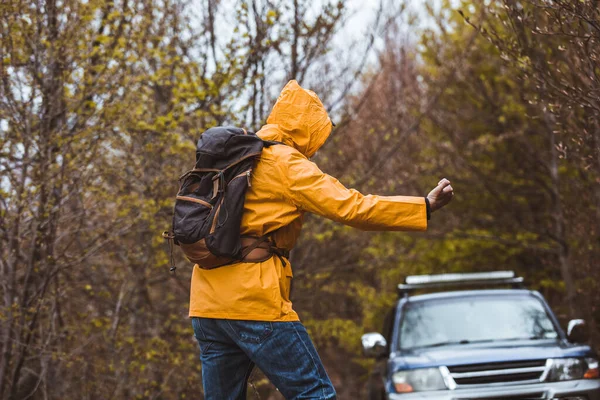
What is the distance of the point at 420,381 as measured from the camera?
19.6ft

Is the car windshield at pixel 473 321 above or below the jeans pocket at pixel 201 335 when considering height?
below

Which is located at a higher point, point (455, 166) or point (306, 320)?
point (455, 166)

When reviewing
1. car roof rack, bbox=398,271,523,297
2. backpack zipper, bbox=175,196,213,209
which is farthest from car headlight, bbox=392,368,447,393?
backpack zipper, bbox=175,196,213,209

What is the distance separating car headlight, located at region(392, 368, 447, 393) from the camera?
5.93m

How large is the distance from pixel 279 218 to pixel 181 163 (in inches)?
182

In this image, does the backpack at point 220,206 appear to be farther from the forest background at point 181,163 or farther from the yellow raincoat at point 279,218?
the forest background at point 181,163

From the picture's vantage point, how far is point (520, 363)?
5.94 m

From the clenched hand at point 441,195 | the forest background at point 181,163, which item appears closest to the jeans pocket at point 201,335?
the clenched hand at point 441,195

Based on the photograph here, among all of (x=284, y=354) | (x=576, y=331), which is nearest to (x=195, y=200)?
(x=284, y=354)

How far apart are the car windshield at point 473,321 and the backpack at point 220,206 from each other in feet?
11.4

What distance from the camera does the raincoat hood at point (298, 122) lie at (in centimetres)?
382

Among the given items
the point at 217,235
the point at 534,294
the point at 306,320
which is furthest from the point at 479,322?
the point at 306,320

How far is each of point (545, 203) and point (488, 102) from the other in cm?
182

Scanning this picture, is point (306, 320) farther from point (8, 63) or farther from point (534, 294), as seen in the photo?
point (8, 63)
